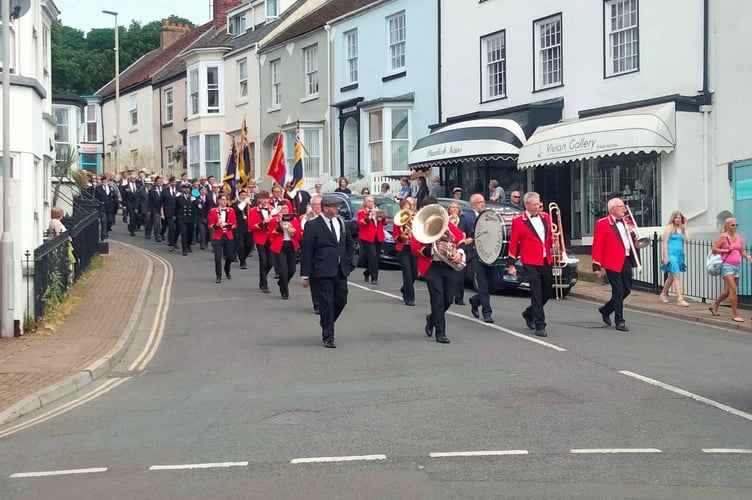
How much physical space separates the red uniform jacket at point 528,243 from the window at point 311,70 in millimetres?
27084

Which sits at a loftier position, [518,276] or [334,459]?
[518,276]

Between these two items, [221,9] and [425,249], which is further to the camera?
[221,9]

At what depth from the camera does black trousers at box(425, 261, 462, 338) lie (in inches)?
547

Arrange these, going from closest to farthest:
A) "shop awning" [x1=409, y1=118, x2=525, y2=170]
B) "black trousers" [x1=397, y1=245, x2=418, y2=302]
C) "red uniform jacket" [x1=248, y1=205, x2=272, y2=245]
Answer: "black trousers" [x1=397, y1=245, x2=418, y2=302] < "red uniform jacket" [x1=248, y1=205, x2=272, y2=245] < "shop awning" [x1=409, y1=118, x2=525, y2=170]

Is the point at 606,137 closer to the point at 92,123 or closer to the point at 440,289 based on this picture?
the point at 440,289

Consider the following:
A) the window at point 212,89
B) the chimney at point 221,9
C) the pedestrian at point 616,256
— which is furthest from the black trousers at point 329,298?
the chimney at point 221,9

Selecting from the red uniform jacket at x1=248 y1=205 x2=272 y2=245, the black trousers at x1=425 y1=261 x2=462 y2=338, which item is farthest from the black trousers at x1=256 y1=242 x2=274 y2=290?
the black trousers at x1=425 y1=261 x2=462 y2=338

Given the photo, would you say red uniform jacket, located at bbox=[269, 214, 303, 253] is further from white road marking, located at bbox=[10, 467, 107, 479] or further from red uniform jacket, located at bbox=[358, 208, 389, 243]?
white road marking, located at bbox=[10, 467, 107, 479]

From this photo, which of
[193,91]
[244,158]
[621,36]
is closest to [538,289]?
[621,36]

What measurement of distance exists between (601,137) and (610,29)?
3694mm

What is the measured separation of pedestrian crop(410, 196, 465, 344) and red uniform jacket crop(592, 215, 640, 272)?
239 centimetres

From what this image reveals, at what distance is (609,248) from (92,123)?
52.0 m

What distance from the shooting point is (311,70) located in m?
41.4

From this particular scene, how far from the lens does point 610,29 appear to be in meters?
27.1
